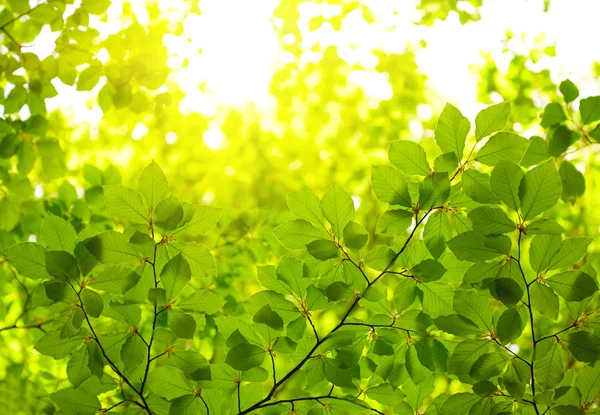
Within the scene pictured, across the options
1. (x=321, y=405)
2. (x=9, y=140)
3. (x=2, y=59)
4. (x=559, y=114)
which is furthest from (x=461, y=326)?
(x=2, y=59)

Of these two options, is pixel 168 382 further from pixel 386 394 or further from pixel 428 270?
pixel 428 270

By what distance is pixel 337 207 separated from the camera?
101 centimetres

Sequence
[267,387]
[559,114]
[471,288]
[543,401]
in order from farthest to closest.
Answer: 1. [267,387]
2. [559,114]
3. [471,288]
4. [543,401]

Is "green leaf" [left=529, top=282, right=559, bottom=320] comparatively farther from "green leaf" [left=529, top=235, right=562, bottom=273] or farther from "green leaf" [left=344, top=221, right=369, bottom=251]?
"green leaf" [left=344, top=221, right=369, bottom=251]

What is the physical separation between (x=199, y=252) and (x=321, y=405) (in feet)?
1.50

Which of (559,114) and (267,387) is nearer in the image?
(559,114)

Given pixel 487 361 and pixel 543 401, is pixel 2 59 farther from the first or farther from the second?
pixel 543 401

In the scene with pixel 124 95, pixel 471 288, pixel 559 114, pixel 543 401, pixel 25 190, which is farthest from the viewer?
pixel 25 190

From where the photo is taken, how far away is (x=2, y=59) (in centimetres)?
182

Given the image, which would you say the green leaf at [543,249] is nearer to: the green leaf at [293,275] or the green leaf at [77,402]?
the green leaf at [293,275]

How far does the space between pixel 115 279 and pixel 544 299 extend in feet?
2.83

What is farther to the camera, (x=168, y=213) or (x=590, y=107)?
(x=590, y=107)

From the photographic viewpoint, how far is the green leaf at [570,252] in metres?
0.94

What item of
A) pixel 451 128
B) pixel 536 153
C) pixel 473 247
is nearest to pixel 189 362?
pixel 473 247
